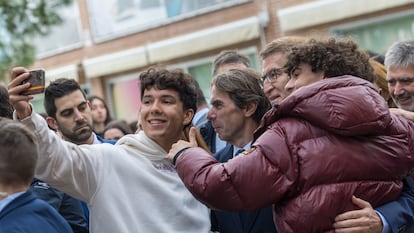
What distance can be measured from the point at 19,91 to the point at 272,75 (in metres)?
1.67

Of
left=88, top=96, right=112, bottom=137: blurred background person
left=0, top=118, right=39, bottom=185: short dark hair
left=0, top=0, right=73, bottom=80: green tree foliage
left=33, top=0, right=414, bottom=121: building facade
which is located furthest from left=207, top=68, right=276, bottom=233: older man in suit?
left=0, top=0, right=73, bottom=80: green tree foliage

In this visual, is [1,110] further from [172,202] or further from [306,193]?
[306,193]

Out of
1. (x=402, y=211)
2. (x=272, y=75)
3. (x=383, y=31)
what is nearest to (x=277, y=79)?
(x=272, y=75)

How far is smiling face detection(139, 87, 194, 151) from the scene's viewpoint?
3484mm

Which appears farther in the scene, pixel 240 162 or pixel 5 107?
pixel 5 107

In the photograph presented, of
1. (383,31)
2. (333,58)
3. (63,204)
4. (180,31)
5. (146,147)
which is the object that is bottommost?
(383,31)

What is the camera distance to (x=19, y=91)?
279cm

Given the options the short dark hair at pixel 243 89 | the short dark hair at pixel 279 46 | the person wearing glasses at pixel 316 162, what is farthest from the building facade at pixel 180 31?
the person wearing glasses at pixel 316 162

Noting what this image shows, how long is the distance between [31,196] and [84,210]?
1.24 meters

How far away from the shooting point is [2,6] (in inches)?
452

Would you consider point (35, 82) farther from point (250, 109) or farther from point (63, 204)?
point (250, 109)

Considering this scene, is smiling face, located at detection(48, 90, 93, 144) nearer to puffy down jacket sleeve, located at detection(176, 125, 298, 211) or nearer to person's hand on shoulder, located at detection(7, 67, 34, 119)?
person's hand on shoulder, located at detection(7, 67, 34, 119)

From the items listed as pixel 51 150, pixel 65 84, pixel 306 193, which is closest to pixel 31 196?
pixel 51 150

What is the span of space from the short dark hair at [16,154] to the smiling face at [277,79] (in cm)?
161
